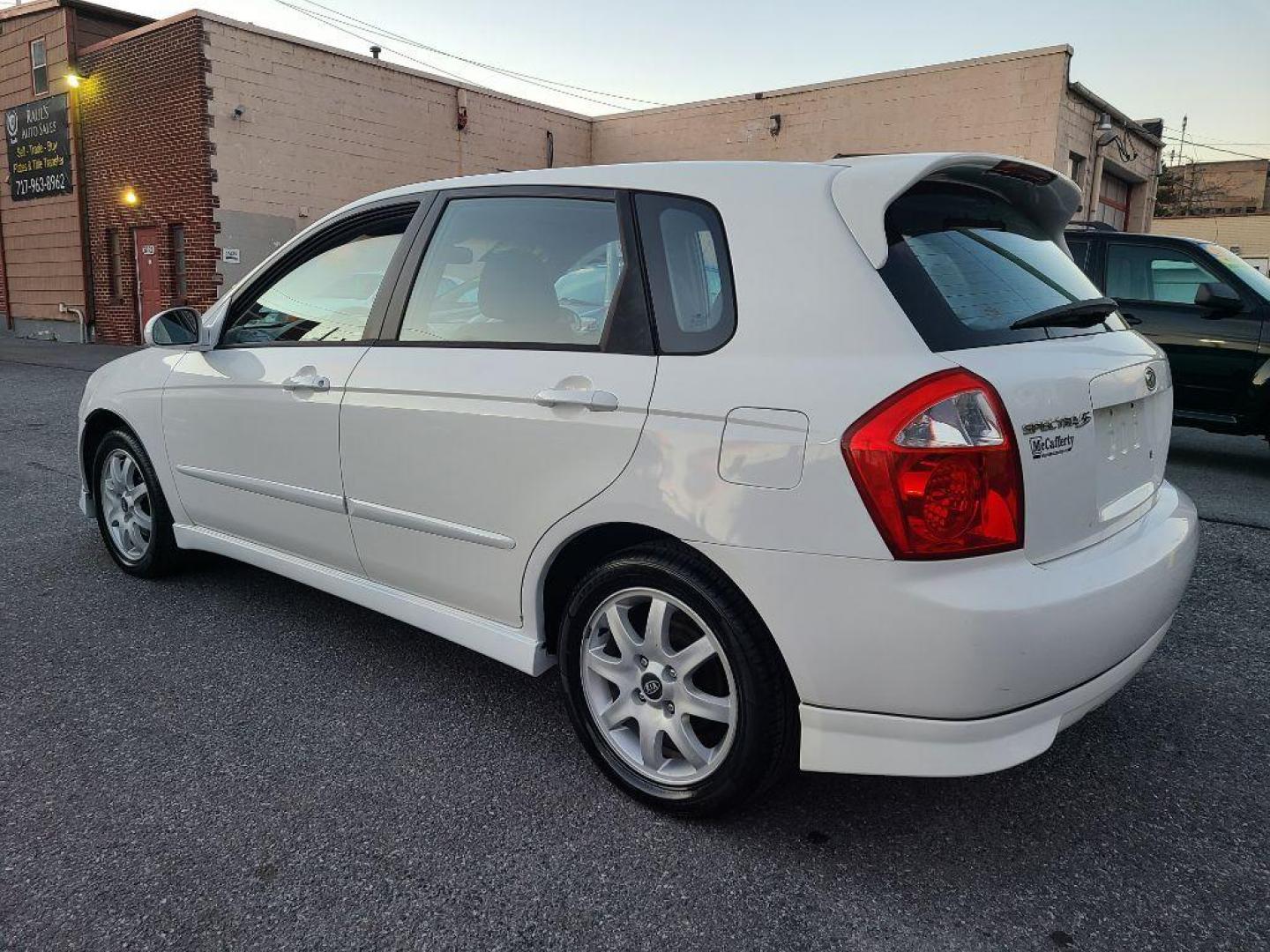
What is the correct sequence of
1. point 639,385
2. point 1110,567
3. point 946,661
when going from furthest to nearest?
point 639,385 < point 1110,567 < point 946,661

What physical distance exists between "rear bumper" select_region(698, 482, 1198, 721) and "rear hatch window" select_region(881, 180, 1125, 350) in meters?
0.52

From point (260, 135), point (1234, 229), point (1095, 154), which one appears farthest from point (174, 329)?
point (1234, 229)

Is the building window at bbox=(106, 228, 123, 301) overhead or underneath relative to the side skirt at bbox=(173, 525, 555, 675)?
overhead

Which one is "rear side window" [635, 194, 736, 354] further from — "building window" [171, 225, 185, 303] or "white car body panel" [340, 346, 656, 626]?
"building window" [171, 225, 185, 303]

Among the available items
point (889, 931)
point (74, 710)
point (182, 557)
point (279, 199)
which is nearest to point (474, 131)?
point (279, 199)

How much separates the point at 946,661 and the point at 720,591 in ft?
1.70

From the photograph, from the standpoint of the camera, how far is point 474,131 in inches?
794

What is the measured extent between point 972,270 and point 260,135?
674 inches

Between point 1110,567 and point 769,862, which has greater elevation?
point 1110,567

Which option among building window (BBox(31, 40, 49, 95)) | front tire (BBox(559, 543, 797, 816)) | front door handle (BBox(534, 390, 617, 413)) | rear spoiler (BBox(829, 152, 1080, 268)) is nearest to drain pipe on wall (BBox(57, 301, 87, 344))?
building window (BBox(31, 40, 49, 95))

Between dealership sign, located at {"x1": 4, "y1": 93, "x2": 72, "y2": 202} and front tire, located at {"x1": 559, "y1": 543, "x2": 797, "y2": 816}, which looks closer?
front tire, located at {"x1": 559, "y1": 543, "x2": 797, "y2": 816}

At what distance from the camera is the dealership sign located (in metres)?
19.2

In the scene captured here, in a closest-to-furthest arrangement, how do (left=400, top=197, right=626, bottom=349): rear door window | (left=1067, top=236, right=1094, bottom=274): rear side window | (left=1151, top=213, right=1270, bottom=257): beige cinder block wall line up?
(left=400, top=197, right=626, bottom=349): rear door window, (left=1067, top=236, right=1094, bottom=274): rear side window, (left=1151, top=213, right=1270, bottom=257): beige cinder block wall

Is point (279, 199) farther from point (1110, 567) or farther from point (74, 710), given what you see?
point (1110, 567)
